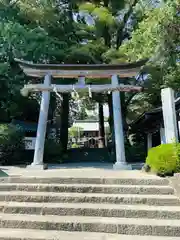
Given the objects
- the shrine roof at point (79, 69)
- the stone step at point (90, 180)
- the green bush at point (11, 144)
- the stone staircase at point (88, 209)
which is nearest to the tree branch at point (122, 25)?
the shrine roof at point (79, 69)

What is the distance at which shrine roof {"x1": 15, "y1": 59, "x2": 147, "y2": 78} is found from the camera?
11109 mm

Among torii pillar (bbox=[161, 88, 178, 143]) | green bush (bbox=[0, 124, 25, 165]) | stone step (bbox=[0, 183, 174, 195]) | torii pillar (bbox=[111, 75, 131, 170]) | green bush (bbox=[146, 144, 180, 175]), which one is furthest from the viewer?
green bush (bbox=[0, 124, 25, 165])

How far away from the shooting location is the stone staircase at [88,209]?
14.2 feet

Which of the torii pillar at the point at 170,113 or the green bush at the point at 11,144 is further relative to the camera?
the green bush at the point at 11,144

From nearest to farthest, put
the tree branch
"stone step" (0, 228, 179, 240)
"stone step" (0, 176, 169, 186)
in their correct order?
"stone step" (0, 228, 179, 240), "stone step" (0, 176, 169, 186), the tree branch

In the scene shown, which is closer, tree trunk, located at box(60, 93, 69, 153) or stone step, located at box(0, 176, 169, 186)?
stone step, located at box(0, 176, 169, 186)

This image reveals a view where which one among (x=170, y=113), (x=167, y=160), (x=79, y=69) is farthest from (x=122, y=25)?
(x=167, y=160)

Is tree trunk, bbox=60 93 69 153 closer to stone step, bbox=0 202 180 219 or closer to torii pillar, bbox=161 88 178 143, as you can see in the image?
torii pillar, bbox=161 88 178 143

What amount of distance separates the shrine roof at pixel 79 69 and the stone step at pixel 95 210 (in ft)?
23.1

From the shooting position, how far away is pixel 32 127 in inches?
725

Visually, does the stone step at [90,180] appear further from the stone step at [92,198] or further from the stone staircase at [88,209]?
the stone step at [92,198]

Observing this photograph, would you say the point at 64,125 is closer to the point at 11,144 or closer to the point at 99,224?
the point at 11,144

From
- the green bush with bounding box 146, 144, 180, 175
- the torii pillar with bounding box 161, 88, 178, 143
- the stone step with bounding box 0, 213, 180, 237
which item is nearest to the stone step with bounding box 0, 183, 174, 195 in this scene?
→ the green bush with bounding box 146, 144, 180, 175

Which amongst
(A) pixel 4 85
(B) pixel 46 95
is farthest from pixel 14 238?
(A) pixel 4 85
